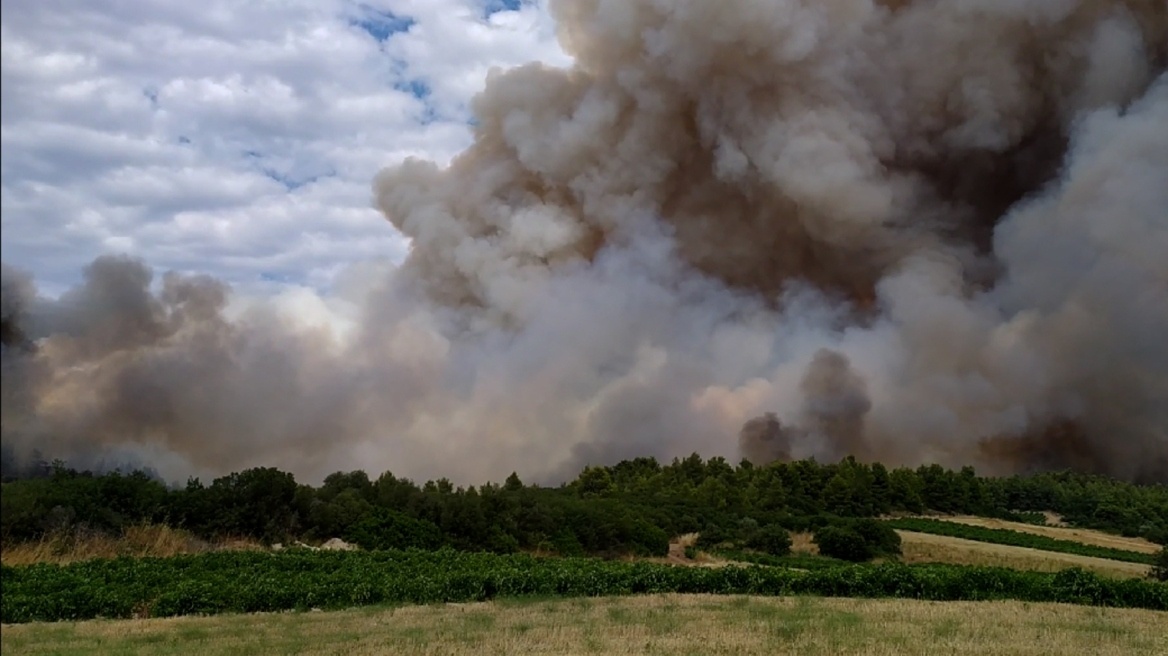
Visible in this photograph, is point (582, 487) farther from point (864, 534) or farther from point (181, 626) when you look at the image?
point (181, 626)

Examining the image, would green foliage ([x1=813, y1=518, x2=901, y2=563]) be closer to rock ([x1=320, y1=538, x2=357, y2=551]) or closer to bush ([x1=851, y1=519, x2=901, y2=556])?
bush ([x1=851, y1=519, x2=901, y2=556])

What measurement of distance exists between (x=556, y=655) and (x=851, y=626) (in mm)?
4937

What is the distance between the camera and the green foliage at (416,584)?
16.8 metres

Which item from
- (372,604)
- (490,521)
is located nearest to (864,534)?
(490,521)

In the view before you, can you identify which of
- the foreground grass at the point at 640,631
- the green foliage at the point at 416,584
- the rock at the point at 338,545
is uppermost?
the rock at the point at 338,545

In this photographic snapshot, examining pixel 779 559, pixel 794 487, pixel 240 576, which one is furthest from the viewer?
pixel 794 487

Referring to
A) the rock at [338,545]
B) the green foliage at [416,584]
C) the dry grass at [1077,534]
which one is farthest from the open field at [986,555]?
the rock at [338,545]

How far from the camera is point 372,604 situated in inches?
704

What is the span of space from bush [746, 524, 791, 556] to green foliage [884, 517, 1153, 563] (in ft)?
19.2

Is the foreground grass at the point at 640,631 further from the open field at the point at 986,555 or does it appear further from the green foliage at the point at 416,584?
the open field at the point at 986,555

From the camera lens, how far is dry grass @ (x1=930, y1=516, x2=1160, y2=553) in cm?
3831

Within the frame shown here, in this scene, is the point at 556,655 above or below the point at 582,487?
below

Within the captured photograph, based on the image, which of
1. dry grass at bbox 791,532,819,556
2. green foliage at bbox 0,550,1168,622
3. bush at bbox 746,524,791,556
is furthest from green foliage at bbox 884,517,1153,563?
green foliage at bbox 0,550,1168,622

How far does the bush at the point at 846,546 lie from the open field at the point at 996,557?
1668mm
